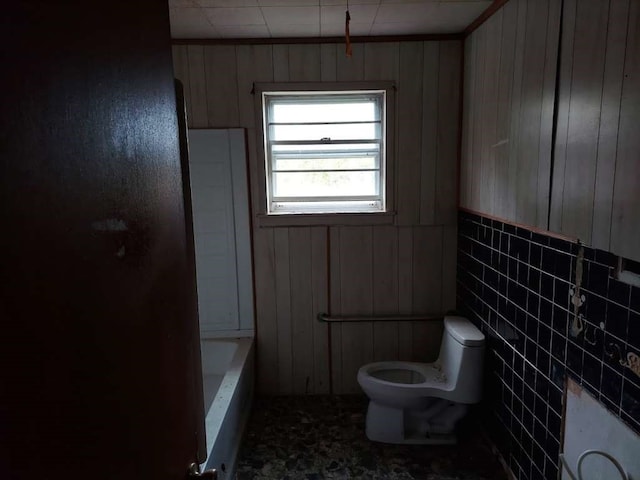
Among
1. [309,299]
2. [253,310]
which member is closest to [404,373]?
[309,299]

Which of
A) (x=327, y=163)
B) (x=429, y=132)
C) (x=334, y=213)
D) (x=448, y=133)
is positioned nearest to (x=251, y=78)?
(x=327, y=163)

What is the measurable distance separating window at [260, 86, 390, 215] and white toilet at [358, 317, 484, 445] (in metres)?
0.97

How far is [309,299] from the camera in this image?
2920 mm

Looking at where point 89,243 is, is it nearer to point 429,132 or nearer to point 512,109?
point 512,109

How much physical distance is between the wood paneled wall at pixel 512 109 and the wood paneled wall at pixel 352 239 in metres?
0.25

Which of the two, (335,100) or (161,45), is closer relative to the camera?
(161,45)

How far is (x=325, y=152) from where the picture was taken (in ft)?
9.39

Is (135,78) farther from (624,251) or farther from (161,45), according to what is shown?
(624,251)

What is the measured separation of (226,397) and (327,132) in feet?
5.54

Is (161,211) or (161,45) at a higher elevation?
(161,45)

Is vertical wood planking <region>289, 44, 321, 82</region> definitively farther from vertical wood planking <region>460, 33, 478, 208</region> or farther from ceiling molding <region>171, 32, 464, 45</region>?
vertical wood planking <region>460, 33, 478, 208</region>

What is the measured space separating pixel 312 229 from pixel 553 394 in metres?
1.62

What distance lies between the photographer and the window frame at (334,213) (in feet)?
8.84

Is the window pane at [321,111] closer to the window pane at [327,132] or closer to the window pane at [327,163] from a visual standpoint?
the window pane at [327,132]
